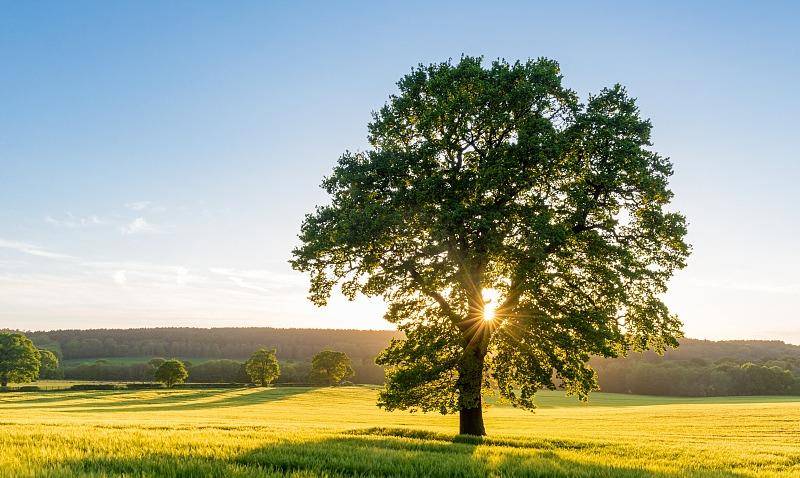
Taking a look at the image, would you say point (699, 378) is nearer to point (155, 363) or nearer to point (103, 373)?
point (155, 363)

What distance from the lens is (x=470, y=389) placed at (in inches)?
849

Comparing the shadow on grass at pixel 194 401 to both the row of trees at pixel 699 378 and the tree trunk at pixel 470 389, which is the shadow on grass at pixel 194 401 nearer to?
the tree trunk at pixel 470 389

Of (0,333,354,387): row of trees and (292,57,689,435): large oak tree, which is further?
(0,333,354,387): row of trees

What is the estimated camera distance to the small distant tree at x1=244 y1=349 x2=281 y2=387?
4619 inches

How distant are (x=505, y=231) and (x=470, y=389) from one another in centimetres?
656

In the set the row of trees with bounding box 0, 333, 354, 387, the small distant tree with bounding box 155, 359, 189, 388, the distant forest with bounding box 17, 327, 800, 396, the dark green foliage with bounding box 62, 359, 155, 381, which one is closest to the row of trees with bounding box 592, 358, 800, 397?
the distant forest with bounding box 17, 327, 800, 396

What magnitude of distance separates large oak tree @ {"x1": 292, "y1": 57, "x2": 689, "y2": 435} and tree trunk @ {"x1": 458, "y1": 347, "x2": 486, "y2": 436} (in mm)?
59

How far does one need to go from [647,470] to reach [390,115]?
16.5 meters

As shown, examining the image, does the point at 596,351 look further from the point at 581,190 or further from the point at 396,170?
the point at 396,170

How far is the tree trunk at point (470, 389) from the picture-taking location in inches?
842

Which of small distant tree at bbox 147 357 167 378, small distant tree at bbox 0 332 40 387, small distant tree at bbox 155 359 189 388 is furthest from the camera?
small distant tree at bbox 147 357 167 378

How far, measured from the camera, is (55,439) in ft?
42.7

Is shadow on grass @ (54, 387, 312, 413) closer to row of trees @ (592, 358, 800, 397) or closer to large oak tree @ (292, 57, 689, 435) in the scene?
large oak tree @ (292, 57, 689, 435)

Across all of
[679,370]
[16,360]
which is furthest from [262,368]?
[679,370]
